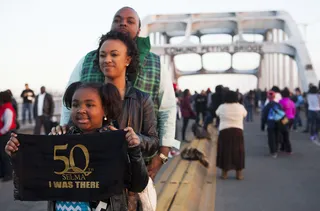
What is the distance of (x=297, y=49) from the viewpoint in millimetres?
35375

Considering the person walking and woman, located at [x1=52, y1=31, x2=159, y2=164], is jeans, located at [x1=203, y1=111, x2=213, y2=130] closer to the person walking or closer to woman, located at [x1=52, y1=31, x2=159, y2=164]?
the person walking

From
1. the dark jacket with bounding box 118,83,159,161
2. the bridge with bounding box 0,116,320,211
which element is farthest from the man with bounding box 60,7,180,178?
the bridge with bounding box 0,116,320,211

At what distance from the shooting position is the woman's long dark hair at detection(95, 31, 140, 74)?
273 centimetres

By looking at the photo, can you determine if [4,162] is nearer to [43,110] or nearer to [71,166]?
[43,110]

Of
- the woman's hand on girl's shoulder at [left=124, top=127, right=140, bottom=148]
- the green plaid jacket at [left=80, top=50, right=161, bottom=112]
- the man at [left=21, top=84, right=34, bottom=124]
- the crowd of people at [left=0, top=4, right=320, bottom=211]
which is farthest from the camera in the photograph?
the man at [left=21, top=84, right=34, bottom=124]

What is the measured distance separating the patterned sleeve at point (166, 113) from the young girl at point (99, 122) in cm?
74

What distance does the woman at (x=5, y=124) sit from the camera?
7676 mm

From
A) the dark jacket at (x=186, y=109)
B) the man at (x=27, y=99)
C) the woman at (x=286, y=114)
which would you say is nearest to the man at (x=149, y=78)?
the woman at (x=286, y=114)

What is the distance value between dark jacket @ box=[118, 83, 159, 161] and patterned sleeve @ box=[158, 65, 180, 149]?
44cm

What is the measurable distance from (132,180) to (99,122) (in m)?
0.36

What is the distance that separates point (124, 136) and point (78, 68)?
1.01 m

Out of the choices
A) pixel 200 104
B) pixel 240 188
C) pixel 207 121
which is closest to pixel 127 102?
pixel 240 188

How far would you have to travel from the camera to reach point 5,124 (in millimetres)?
7672

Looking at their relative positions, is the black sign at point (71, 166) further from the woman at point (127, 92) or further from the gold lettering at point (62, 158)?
the woman at point (127, 92)
